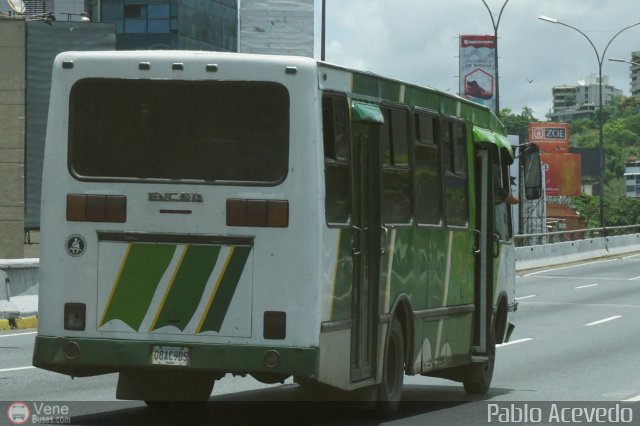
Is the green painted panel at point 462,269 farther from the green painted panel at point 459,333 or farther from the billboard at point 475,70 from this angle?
the billboard at point 475,70

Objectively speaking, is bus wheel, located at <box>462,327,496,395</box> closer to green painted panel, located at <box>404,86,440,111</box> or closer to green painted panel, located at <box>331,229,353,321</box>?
green painted panel, located at <box>404,86,440,111</box>

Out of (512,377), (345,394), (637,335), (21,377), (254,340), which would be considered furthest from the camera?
(637,335)

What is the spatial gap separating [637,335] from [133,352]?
15.4m

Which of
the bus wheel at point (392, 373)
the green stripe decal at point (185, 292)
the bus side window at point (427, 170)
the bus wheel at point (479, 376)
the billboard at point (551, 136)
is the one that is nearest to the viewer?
the green stripe decal at point (185, 292)

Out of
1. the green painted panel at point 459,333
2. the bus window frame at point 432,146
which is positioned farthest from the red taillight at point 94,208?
the green painted panel at point 459,333

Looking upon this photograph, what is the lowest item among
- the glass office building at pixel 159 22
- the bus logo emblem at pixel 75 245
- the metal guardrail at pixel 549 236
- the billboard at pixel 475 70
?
the metal guardrail at pixel 549 236

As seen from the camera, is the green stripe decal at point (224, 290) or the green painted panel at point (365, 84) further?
the green painted panel at point (365, 84)

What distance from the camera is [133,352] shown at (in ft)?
36.9

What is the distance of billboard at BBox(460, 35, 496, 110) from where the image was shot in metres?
75.4

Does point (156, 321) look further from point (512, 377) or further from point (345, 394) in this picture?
point (512, 377)

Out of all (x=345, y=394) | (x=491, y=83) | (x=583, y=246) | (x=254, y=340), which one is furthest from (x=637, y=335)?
(x=491, y=83)

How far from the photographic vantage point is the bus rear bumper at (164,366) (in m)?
11.0

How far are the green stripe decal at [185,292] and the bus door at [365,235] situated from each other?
1330 mm

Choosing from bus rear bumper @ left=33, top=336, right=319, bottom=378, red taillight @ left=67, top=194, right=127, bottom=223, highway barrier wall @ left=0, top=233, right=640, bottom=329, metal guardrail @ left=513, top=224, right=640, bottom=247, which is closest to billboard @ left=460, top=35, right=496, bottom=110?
metal guardrail @ left=513, top=224, right=640, bottom=247
